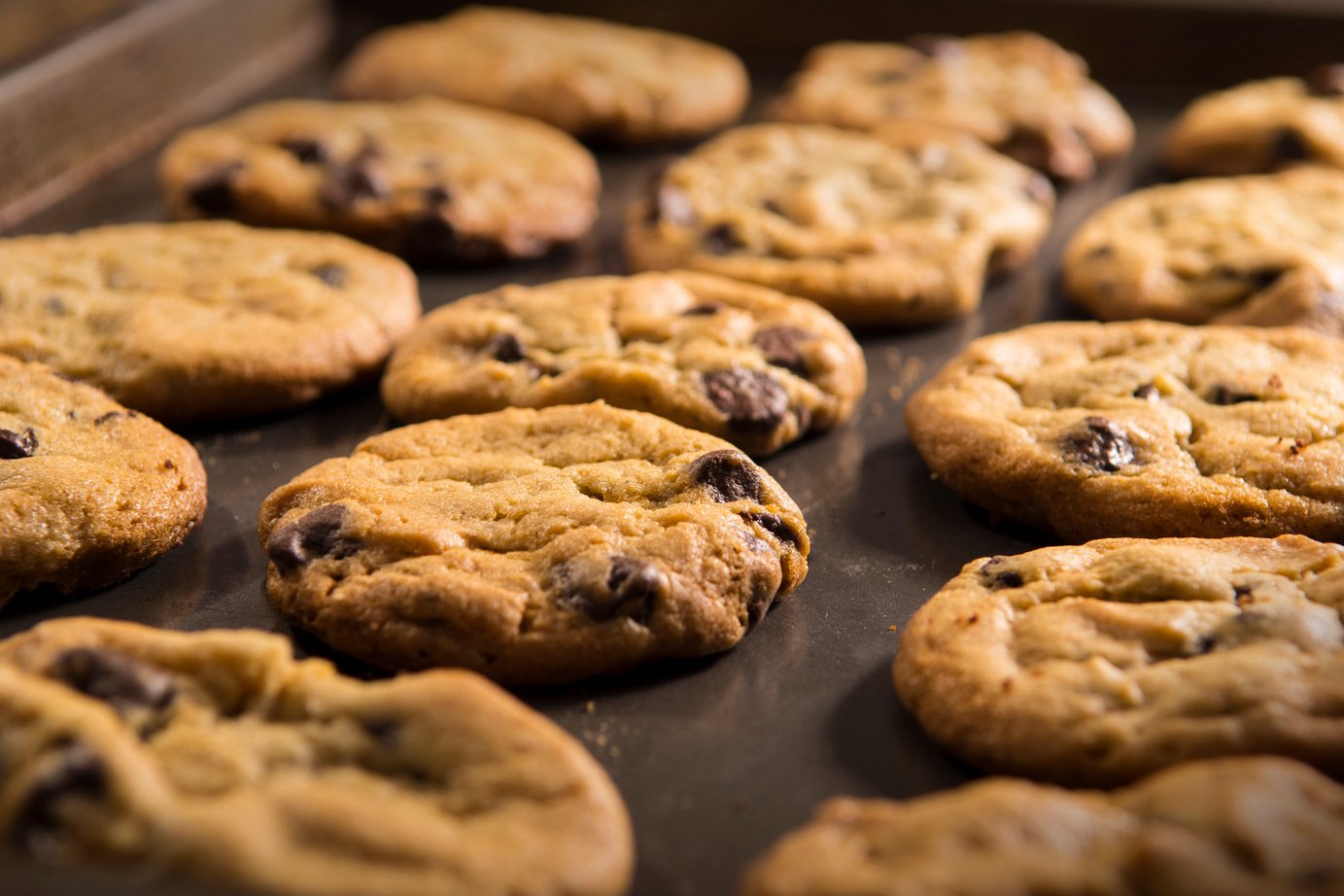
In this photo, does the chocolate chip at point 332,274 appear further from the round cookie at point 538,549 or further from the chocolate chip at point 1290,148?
the chocolate chip at point 1290,148

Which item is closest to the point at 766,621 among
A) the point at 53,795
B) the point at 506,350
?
the point at 506,350

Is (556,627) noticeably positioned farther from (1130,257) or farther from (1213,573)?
(1130,257)

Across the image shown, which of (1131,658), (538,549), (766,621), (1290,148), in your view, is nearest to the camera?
(1131,658)

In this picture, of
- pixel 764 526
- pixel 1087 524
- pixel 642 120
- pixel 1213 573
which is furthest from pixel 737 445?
pixel 642 120

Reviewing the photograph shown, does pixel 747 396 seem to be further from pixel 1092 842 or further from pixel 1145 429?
pixel 1092 842

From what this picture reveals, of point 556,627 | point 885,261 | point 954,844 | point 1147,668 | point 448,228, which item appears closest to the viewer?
point 954,844

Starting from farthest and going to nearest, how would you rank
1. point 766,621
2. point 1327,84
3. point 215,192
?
point 1327,84 < point 215,192 < point 766,621
